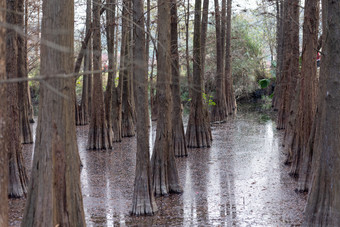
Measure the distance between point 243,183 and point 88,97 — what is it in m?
12.3

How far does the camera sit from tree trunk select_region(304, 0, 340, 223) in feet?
18.9

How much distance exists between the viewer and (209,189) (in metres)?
8.84

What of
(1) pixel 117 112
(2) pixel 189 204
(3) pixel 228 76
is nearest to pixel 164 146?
(2) pixel 189 204

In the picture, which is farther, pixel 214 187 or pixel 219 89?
pixel 219 89

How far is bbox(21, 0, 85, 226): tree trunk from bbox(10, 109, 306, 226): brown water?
174cm

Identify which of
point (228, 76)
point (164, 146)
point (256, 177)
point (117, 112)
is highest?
point (228, 76)

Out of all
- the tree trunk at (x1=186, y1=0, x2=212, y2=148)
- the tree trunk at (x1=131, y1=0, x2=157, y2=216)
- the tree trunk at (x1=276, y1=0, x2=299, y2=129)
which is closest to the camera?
the tree trunk at (x1=131, y1=0, x2=157, y2=216)

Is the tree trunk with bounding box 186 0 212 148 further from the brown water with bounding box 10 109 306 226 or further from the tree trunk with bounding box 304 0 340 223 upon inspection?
the tree trunk with bounding box 304 0 340 223

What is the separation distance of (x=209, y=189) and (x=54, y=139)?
446 cm

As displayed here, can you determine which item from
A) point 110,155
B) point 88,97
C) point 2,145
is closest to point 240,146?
point 110,155

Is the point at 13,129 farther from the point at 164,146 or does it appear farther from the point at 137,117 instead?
the point at 164,146

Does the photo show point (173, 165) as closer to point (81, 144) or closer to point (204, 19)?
point (81, 144)

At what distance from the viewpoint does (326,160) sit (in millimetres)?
5875

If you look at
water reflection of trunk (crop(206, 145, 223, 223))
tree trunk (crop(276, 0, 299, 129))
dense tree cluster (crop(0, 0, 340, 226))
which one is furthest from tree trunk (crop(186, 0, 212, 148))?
tree trunk (crop(276, 0, 299, 129))
